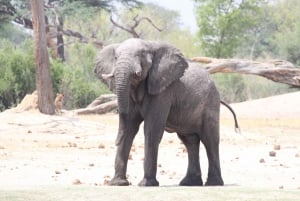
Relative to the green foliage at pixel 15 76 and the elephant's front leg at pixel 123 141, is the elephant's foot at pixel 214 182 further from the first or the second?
the green foliage at pixel 15 76

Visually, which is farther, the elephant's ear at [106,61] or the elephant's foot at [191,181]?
the elephant's foot at [191,181]

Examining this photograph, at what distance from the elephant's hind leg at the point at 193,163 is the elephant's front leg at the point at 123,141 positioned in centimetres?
109

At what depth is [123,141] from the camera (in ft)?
34.6

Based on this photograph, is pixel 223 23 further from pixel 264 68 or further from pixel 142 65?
pixel 142 65

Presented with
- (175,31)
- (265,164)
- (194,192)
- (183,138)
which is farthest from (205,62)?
(175,31)

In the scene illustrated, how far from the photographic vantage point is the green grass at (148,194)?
26.7 feet

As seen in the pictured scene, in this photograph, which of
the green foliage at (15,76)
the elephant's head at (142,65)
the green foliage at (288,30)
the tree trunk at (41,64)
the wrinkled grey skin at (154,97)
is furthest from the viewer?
the green foliage at (288,30)

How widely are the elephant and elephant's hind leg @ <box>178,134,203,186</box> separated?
0.02 metres

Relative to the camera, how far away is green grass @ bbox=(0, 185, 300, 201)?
8125 mm

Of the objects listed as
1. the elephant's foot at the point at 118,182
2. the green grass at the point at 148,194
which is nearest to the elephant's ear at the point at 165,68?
the elephant's foot at the point at 118,182

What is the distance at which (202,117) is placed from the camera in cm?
1123

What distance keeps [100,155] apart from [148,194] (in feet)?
25.6

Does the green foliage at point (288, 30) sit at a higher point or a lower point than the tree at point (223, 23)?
lower

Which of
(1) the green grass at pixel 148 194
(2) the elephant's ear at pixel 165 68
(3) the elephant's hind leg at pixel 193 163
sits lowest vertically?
(3) the elephant's hind leg at pixel 193 163
